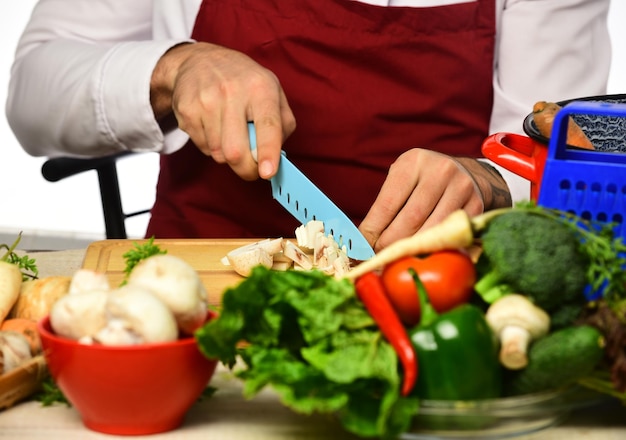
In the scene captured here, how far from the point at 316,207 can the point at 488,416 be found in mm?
597

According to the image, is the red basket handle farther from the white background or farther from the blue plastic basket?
the white background

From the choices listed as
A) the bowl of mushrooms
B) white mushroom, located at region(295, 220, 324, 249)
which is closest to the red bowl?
the bowl of mushrooms

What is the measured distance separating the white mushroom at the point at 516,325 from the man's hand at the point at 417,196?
55 centimetres

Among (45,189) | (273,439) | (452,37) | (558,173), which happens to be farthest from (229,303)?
(45,189)

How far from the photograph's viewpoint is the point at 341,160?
1.54 meters

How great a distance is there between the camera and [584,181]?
839mm

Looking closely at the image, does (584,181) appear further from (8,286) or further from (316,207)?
(8,286)

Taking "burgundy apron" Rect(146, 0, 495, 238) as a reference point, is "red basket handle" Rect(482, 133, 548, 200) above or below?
above

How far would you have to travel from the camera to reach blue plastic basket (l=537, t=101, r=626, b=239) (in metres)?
0.83

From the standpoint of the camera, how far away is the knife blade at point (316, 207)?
1.21 m

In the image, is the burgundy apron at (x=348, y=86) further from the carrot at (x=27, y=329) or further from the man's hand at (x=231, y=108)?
the carrot at (x=27, y=329)

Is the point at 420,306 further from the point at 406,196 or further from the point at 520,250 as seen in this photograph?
the point at 406,196

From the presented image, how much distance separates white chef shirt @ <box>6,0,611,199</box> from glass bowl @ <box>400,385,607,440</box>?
82cm

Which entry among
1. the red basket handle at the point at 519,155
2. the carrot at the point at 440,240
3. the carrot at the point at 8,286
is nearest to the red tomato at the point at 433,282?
the carrot at the point at 440,240
